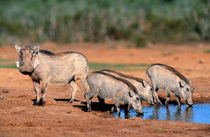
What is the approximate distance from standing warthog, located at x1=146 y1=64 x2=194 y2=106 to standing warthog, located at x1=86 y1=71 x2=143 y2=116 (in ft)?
7.70

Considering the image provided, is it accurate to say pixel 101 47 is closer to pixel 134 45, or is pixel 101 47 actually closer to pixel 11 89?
pixel 134 45

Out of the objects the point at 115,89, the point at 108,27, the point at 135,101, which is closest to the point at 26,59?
the point at 115,89

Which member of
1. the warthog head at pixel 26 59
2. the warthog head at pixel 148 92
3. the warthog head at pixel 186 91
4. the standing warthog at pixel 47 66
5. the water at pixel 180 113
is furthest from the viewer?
the warthog head at pixel 186 91

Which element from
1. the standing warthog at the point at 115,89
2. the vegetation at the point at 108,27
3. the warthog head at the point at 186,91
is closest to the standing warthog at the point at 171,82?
the warthog head at the point at 186,91

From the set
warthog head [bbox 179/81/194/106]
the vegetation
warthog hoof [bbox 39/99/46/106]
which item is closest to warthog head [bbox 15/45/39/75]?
warthog hoof [bbox 39/99/46/106]

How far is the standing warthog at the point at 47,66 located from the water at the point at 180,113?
75.1 inches

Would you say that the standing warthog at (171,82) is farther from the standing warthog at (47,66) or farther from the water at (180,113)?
the standing warthog at (47,66)

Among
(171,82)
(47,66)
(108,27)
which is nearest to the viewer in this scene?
(47,66)

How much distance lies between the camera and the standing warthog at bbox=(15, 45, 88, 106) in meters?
11.3

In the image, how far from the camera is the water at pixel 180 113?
10.8m

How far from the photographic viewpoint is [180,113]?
463 inches

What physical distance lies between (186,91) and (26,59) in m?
5.06

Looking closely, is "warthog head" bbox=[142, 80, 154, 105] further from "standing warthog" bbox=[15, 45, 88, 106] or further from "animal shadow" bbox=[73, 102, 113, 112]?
"standing warthog" bbox=[15, 45, 88, 106]

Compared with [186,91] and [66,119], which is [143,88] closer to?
[186,91]
